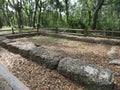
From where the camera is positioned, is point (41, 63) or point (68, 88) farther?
point (41, 63)

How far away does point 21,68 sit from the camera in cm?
632

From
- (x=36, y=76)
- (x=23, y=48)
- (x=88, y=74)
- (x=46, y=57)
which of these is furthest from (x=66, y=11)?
(x=88, y=74)

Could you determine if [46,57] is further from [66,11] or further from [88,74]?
[66,11]

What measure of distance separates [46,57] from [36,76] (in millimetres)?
→ 943

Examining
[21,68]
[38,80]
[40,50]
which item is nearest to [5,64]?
[21,68]

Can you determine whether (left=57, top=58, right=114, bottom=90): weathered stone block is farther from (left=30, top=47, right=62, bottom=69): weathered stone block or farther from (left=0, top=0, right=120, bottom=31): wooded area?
(left=0, top=0, right=120, bottom=31): wooded area

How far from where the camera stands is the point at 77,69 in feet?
16.7

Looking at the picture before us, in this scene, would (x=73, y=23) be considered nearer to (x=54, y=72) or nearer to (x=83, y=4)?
(x=83, y=4)

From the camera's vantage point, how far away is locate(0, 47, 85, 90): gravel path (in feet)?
16.3

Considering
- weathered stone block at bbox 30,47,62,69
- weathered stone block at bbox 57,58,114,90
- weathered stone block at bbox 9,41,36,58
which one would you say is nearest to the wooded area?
weathered stone block at bbox 9,41,36,58

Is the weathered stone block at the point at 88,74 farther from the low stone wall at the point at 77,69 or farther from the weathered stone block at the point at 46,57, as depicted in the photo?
the weathered stone block at the point at 46,57

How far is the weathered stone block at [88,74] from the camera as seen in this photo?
14.4ft

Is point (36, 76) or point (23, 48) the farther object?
point (23, 48)

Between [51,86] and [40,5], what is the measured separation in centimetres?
2224
